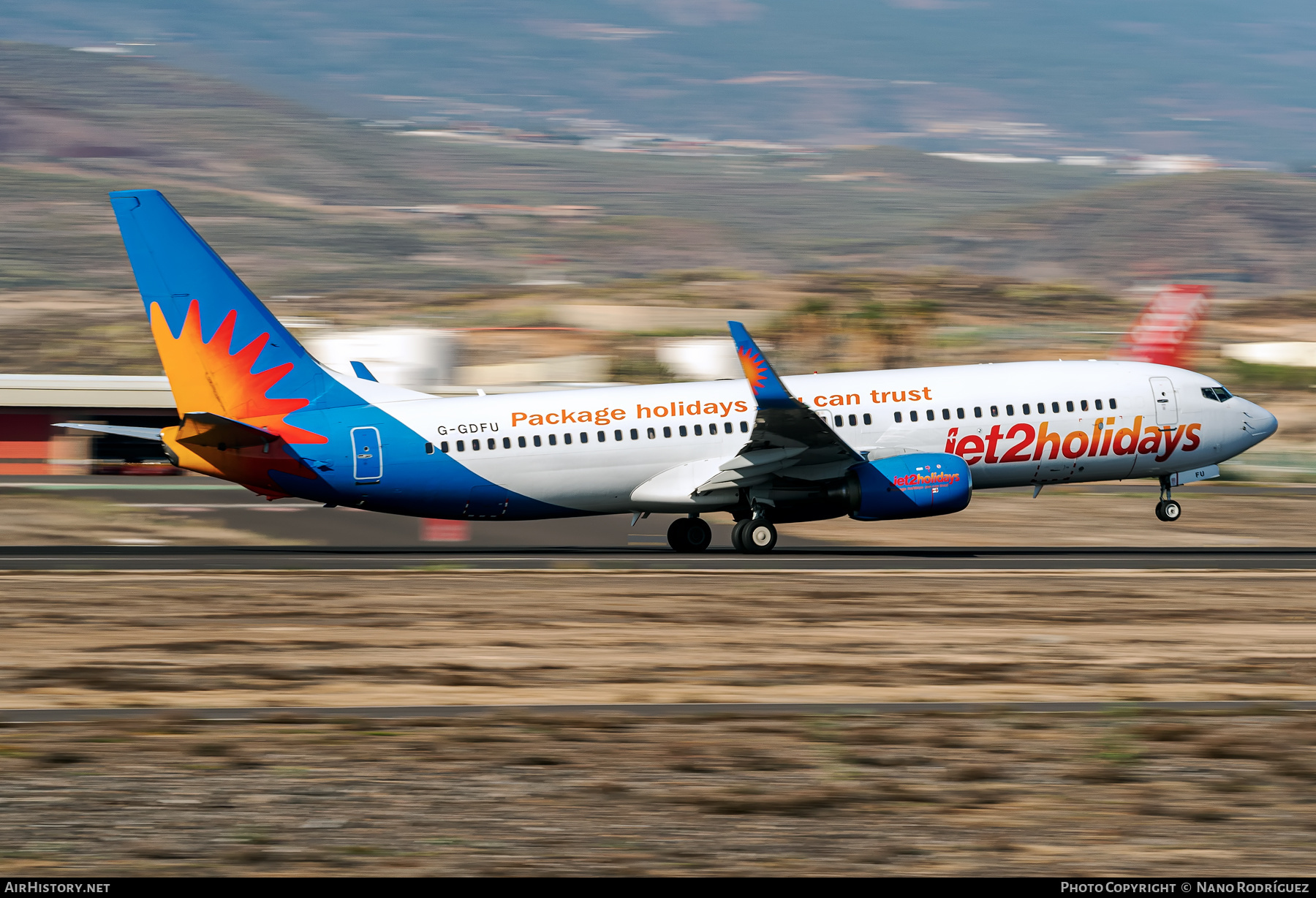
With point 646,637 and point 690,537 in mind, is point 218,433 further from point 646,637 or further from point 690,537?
point 646,637

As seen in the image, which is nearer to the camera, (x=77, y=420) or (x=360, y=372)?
(x=360, y=372)

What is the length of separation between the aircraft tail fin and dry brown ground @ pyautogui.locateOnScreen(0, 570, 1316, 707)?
4.65 metres

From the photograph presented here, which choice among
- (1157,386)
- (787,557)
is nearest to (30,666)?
(787,557)

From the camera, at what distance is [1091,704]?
1680cm

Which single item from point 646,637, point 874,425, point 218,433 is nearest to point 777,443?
point 874,425

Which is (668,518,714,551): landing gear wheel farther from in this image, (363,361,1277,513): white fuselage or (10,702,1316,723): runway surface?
(10,702,1316,723): runway surface

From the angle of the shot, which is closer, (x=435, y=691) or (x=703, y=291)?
(x=435, y=691)

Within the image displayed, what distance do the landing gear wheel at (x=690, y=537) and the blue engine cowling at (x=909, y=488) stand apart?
372cm

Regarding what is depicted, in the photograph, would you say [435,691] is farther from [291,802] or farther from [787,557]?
[787,557]

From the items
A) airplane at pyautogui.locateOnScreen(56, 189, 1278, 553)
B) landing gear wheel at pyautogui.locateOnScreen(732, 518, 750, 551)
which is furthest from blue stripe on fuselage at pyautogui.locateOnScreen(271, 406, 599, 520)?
landing gear wheel at pyautogui.locateOnScreen(732, 518, 750, 551)

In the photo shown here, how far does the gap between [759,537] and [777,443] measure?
6.95 feet

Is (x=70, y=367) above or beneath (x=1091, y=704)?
above

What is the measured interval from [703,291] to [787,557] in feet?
318

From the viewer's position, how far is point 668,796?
12.9 m
